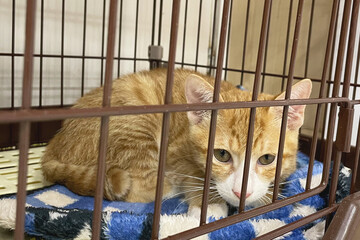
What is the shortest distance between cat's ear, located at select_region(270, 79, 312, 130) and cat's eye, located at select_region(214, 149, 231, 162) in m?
0.19

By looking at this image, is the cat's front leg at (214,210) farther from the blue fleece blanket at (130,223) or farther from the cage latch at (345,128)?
the cage latch at (345,128)

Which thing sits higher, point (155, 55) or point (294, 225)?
point (155, 55)

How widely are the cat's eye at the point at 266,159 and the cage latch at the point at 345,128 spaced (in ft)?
0.63

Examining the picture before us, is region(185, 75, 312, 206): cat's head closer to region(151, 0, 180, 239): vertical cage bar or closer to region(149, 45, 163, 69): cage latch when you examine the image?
region(151, 0, 180, 239): vertical cage bar

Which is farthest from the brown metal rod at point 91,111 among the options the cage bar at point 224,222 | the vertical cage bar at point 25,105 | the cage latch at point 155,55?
the cage latch at point 155,55

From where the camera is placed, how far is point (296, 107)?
1.24m

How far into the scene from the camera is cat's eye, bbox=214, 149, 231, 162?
121 centimetres

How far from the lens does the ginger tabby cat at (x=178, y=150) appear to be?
1.19m

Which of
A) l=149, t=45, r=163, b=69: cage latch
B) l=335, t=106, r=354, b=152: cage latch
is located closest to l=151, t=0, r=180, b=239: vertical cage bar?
l=335, t=106, r=354, b=152: cage latch

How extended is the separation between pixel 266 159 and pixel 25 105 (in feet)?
2.82

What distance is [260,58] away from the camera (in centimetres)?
86

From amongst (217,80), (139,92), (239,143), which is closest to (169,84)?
(217,80)

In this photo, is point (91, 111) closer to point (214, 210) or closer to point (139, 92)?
point (214, 210)

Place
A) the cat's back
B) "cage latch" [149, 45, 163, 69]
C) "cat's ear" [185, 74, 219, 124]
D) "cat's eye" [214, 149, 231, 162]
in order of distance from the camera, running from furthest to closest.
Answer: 1. "cage latch" [149, 45, 163, 69]
2. the cat's back
3. "cat's eye" [214, 149, 231, 162]
4. "cat's ear" [185, 74, 219, 124]
